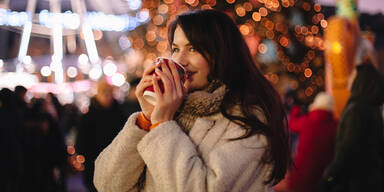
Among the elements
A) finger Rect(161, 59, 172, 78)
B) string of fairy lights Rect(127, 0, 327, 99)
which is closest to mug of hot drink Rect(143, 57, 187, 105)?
finger Rect(161, 59, 172, 78)

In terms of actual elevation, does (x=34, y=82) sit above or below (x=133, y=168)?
below

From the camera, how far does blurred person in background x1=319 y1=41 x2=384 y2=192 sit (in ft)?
11.7

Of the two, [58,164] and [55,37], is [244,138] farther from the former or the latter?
[55,37]

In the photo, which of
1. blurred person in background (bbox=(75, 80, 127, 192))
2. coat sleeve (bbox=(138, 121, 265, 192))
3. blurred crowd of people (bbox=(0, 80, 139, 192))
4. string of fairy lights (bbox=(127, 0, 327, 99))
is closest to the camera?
coat sleeve (bbox=(138, 121, 265, 192))

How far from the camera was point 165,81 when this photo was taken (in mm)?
1516

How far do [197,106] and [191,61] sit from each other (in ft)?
0.69

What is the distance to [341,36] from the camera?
607cm

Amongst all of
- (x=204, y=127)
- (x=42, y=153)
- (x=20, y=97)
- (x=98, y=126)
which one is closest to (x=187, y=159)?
(x=204, y=127)

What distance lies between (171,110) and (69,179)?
29.7ft

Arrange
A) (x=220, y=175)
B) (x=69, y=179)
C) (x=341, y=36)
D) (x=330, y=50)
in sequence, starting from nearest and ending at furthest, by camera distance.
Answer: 1. (x=220, y=175)
2. (x=341, y=36)
3. (x=330, y=50)
4. (x=69, y=179)

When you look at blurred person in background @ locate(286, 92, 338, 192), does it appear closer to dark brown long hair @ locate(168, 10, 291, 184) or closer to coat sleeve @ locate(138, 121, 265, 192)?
dark brown long hair @ locate(168, 10, 291, 184)

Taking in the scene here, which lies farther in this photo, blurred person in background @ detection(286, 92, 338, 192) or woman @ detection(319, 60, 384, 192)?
blurred person in background @ detection(286, 92, 338, 192)

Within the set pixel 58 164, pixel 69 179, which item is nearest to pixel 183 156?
pixel 58 164

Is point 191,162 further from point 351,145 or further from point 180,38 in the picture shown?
point 351,145
